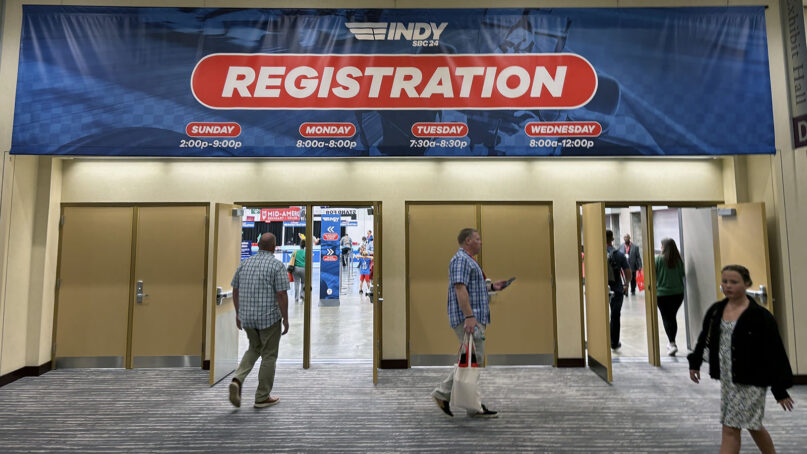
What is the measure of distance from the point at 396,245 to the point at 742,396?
3504 millimetres

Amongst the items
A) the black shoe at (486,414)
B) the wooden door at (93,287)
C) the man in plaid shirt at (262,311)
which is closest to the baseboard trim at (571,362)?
the black shoe at (486,414)

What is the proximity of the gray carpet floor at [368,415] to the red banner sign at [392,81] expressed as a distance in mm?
3028

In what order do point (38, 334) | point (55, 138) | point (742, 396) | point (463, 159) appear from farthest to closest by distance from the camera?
point (463, 159) → point (38, 334) → point (55, 138) → point (742, 396)

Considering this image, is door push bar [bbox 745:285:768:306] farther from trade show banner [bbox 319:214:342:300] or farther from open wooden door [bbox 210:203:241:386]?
trade show banner [bbox 319:214:342:300]

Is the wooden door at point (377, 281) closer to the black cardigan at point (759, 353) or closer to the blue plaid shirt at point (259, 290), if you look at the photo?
the blue plaid shirt at point (259, 290)

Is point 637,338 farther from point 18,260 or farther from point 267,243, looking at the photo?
point 18,260

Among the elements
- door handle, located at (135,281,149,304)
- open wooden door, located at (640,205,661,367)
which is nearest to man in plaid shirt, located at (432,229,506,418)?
open wooden door, located at (640,205,661,367)

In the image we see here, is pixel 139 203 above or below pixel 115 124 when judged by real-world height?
below

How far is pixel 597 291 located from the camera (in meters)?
4.46

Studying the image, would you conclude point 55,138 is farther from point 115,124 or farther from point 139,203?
point 139,203

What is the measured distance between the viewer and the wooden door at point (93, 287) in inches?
190

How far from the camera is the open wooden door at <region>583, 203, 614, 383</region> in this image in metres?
4.26

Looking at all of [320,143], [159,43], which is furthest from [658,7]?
[159,43]

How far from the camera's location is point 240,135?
4.02 metres
